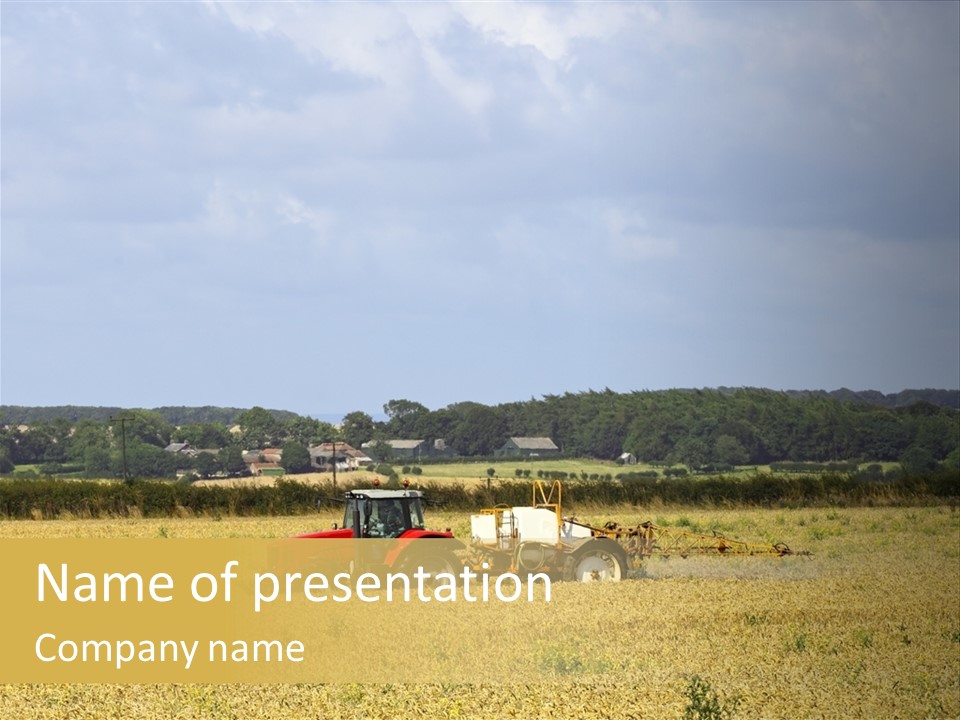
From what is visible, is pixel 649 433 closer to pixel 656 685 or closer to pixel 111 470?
pixel 111 470

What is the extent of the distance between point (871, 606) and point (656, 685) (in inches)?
350

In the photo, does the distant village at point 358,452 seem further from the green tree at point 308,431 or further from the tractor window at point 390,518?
the tractor window at point 390,518

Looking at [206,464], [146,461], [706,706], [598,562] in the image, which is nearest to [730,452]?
[206,464]

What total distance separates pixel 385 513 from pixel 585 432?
101 metres

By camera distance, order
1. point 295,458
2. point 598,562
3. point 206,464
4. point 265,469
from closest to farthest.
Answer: point 598,562, point 206,464, point 265,469, point 295,458

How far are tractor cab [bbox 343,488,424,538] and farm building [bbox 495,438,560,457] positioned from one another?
96.9 meters

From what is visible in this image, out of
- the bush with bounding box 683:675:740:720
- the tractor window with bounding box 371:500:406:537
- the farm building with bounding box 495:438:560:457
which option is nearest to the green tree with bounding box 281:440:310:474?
the farm building with bounding box 495:438:560:457

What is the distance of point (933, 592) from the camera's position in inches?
1053

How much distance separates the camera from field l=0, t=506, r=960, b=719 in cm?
1620

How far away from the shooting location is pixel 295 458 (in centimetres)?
11325

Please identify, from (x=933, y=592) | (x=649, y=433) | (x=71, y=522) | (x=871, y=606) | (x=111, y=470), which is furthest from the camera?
(x=649, y=433)

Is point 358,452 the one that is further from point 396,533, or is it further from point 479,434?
point 396,533

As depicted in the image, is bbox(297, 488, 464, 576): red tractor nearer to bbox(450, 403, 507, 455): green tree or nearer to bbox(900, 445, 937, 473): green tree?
bbox(900, 445, 937, 473): green tree

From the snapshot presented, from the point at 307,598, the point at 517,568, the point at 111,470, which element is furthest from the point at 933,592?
the point at 111,470
